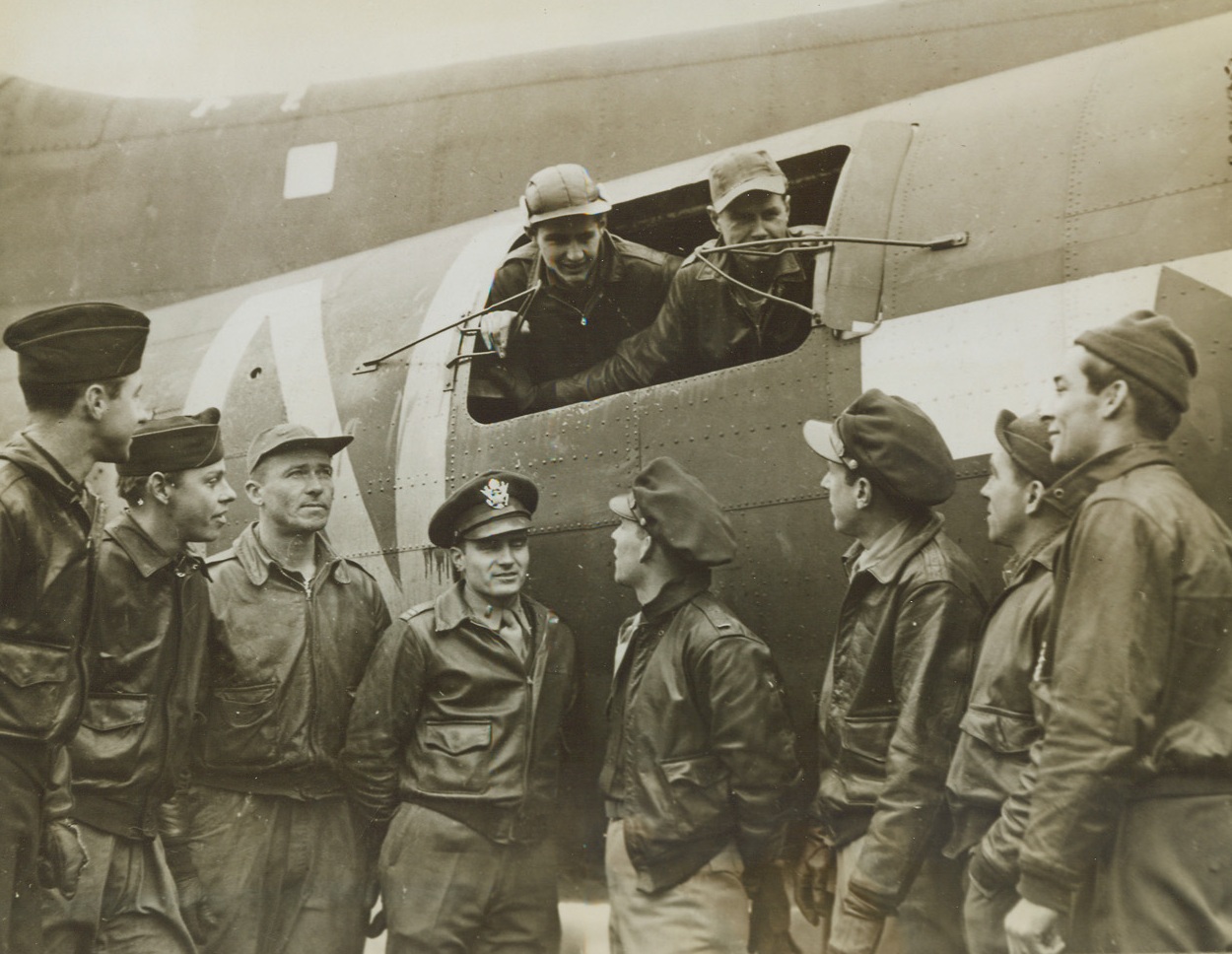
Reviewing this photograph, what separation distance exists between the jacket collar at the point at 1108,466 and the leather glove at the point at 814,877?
1307mm

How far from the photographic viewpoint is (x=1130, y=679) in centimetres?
278

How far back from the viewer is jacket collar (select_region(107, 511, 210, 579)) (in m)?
4.09

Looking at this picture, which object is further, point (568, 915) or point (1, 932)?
point (568, 915)

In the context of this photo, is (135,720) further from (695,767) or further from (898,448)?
(898,448)

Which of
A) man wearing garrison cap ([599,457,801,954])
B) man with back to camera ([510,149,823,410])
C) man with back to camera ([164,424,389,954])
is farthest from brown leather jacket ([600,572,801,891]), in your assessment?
man with back to camera ([164,424,389,954])

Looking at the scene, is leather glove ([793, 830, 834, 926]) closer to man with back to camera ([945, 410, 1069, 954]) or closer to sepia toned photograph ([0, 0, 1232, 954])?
sepia toned photograph ([0, 0, 1232, 954])

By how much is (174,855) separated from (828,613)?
101 inches

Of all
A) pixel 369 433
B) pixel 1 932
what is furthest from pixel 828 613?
pixel 1 932

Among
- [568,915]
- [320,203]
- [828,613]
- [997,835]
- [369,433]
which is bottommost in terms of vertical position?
Answer: [568,915]

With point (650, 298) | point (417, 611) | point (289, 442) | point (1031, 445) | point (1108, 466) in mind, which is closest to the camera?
point (1108, 466)

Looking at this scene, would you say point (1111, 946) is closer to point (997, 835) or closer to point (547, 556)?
point (997, 835)

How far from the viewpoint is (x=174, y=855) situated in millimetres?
4246

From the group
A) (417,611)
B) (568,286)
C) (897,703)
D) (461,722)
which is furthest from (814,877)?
(568,286)

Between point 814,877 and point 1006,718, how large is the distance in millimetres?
920
